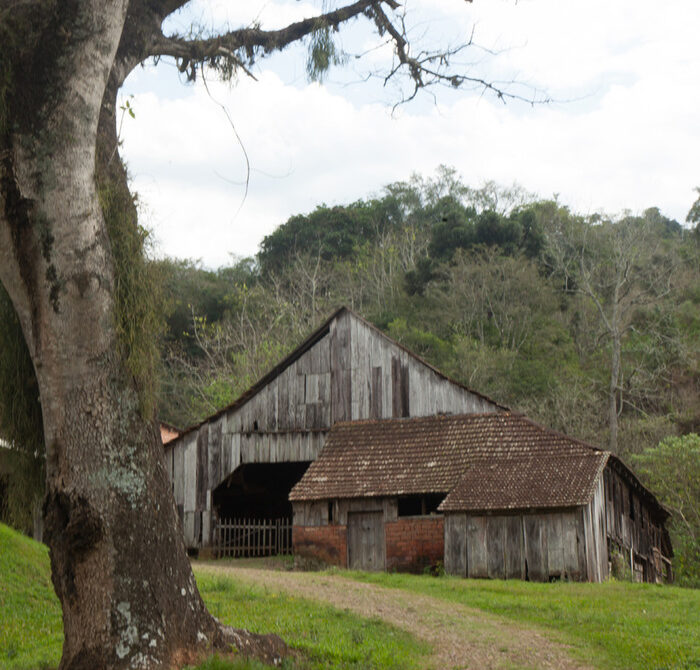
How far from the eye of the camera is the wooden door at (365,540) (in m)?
23.6

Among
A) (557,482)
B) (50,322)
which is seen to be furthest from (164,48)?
(557,482)

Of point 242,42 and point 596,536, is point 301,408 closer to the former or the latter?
point 596,536

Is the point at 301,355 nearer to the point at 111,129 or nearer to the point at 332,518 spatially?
the point at 332,518

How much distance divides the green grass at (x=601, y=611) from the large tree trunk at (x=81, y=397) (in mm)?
5338

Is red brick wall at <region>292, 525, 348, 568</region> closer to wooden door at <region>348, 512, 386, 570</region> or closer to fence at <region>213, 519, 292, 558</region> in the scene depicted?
wooden door at <region>348, 512, 386, 570</region>

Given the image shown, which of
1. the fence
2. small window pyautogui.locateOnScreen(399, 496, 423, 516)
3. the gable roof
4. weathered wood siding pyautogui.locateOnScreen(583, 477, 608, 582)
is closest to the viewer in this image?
weathered wood siding pyautogui.locateOnScreen(583, 477, 608, 582)

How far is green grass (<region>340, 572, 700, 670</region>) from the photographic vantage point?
36.3 feet

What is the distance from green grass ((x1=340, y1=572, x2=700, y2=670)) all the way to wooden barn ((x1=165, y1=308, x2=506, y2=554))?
6086 mm

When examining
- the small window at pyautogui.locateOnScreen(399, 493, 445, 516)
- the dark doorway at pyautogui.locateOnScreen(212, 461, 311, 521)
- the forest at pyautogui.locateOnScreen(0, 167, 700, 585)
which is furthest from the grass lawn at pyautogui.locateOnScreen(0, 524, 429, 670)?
the forest at pyautogui.locateOnScreen(0, 167, 700, 585)

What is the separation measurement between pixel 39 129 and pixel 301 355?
19.0 meters

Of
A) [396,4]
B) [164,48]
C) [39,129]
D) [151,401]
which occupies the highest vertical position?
[396,4]

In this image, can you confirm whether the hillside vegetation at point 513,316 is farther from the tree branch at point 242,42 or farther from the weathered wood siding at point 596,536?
the tree branch at point 242,42

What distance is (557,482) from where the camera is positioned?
22.0 m

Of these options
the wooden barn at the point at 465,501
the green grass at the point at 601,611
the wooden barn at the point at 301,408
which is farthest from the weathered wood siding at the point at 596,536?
the wooden barn at the point at 301,408
